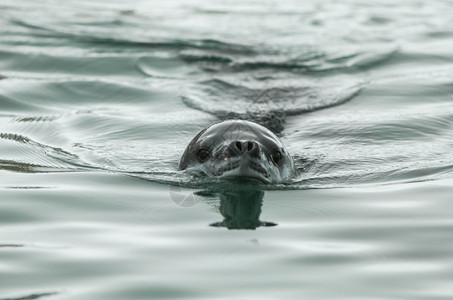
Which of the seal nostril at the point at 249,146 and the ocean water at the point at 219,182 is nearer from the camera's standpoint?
the ocean water at the point at 219,182

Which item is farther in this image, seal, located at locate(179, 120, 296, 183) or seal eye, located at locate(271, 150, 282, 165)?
seal eye, located at locate(271, 150, 282, 165)

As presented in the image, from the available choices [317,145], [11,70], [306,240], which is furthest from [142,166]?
[11,70]

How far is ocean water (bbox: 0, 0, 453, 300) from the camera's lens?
4711mm

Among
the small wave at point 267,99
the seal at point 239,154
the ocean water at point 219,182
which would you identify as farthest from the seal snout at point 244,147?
the small wave at point 267,99

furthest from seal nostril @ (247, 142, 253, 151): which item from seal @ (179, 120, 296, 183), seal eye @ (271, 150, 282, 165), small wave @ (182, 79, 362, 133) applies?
small wave @ (182, 79, 362, 133)

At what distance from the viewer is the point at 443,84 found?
11.6 metres

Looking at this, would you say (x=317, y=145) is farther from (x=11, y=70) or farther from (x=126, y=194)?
(x=11, y=70)

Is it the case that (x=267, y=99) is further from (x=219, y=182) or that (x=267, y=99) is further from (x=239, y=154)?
(x=239, y=154)

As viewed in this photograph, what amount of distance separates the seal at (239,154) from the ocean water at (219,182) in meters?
0.12

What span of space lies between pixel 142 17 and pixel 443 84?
650 centimetres

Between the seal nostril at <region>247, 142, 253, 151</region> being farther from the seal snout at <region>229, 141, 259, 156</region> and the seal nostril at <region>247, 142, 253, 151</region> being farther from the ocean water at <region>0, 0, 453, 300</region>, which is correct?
the ocean water at <region>0, 0, 453, 300</region>

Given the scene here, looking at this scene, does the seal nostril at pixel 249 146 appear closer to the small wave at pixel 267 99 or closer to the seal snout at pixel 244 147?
the seal snout at pixel 244 147

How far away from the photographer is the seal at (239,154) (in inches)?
245

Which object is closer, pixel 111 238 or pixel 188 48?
pixel 111 238
